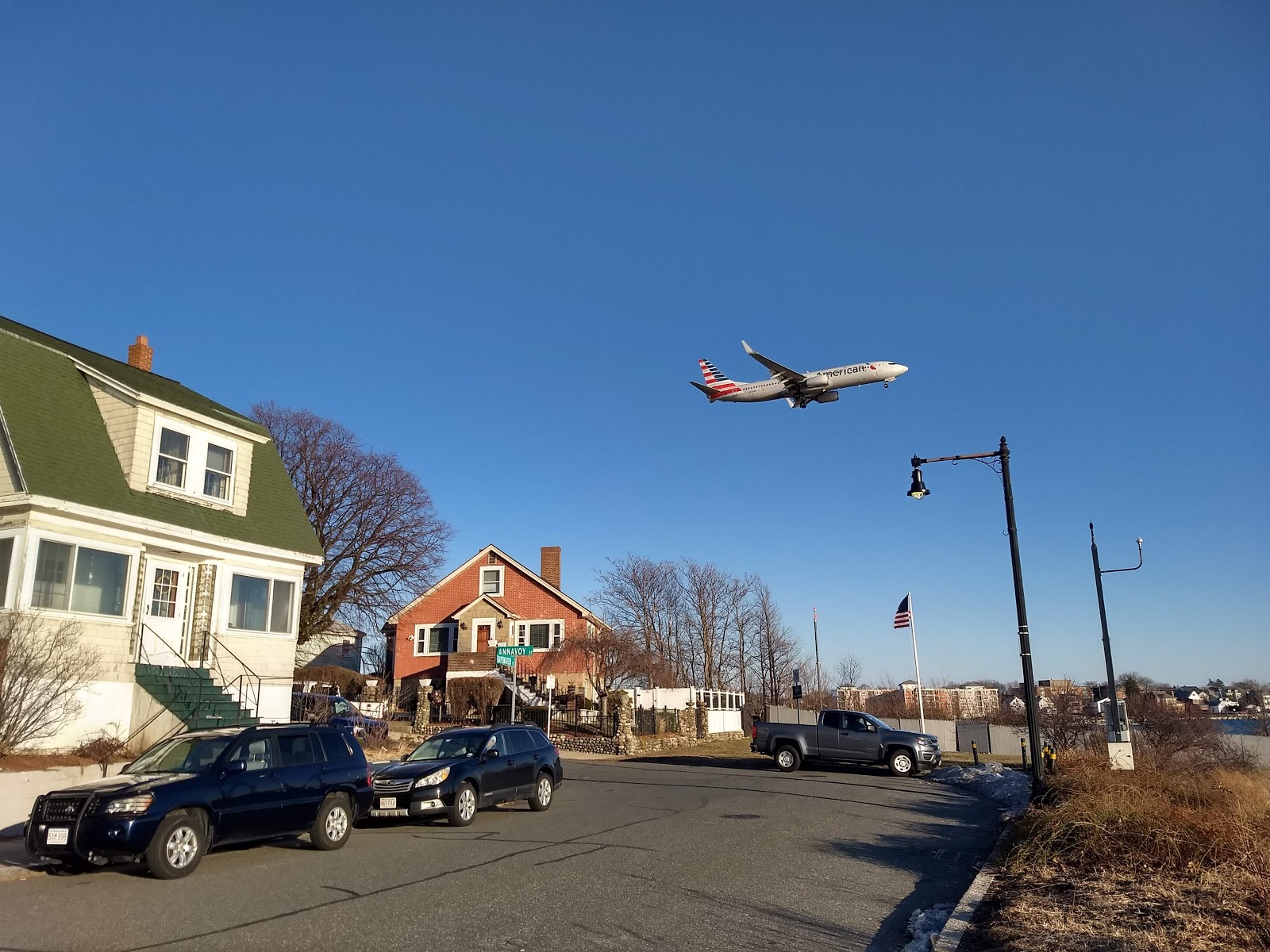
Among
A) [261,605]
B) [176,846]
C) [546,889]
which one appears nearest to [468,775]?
[176,846]

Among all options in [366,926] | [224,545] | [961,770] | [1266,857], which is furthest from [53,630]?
[961,770]

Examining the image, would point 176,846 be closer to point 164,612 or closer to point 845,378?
point 164,612

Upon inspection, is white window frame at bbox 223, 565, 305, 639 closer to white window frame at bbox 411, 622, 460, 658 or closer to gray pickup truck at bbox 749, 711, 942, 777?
gray pickup truck at bbox 749, 711, 942, 777

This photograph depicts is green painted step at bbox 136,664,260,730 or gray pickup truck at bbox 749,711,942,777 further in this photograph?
gray pickup truck at bbox 749,711,942,777

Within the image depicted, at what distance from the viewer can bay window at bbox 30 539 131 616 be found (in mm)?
17016

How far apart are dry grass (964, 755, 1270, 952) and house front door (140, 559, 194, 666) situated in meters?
16.1

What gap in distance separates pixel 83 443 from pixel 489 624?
2971 centimetres

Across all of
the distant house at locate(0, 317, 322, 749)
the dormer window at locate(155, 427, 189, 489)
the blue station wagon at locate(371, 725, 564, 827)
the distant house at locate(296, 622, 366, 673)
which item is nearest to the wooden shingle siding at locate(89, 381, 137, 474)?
the distant house at locate(0, 317, 322, 749)

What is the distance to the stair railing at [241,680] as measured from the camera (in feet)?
66.3

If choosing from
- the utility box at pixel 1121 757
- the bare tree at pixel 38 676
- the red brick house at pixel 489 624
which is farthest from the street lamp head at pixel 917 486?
the red brick house at pixel 489 624

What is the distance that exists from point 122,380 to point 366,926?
53.7ft

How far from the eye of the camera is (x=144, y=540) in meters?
18.8

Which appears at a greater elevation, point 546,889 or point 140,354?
point 140,354

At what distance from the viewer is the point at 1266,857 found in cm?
840
